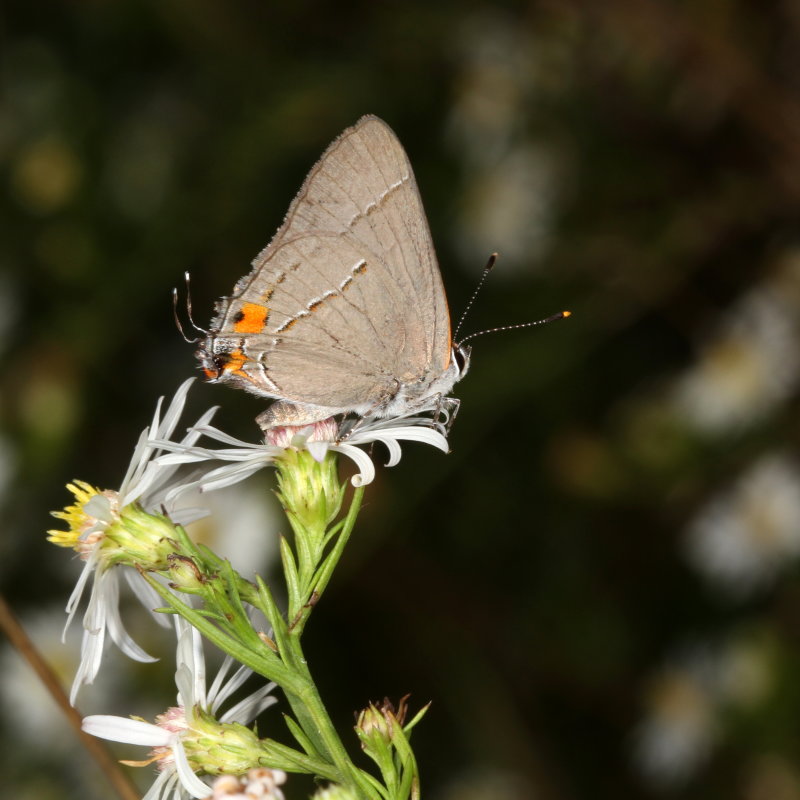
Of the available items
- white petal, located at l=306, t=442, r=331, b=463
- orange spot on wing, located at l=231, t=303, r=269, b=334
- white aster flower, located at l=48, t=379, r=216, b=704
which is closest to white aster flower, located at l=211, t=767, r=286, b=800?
white aster flower, located at l=48, t=379, r=216, b=704

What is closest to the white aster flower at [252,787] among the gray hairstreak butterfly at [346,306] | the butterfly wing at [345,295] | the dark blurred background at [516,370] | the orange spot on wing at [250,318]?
the gray hairstreak butterfly at [346,306]

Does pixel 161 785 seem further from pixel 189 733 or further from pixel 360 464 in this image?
pixel 360 464

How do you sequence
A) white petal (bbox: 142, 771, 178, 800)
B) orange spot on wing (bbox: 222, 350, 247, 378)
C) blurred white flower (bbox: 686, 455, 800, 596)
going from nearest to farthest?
white petal (bbox: 142, 771, 178, 800), orange spot on wing (bbox: 222, 350, 247, 378), blurred white flower (bbox: 686, 455, 800, 596)

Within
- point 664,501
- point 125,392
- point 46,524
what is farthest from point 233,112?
point 664,501

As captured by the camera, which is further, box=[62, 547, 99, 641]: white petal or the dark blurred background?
the dark blurred background

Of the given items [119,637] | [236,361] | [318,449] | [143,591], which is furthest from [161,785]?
[236,361]

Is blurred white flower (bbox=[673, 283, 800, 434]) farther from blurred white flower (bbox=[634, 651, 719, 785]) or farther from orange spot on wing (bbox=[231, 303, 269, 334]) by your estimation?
orange spot on wing (bbox=[231, 303, 269, 334])
